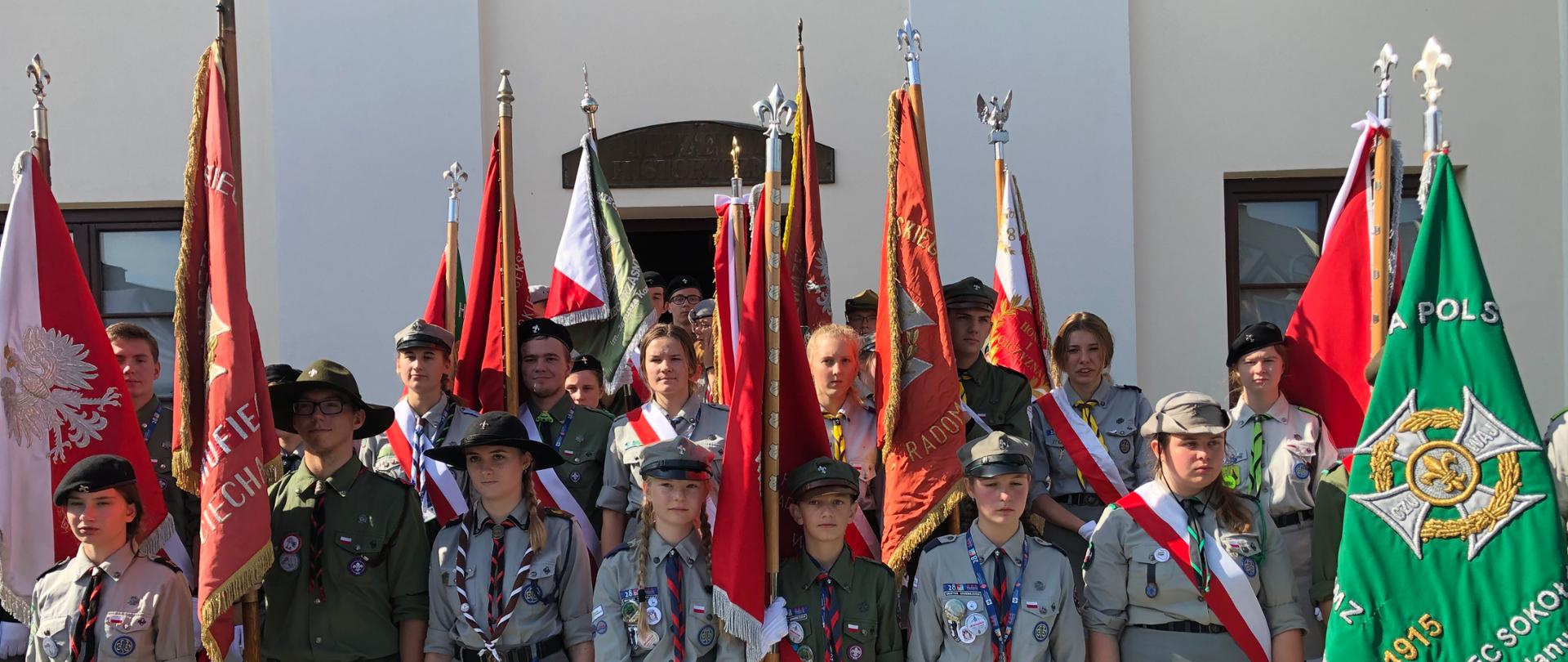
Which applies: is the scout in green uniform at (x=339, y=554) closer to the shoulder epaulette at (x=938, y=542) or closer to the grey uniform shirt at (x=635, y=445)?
the grey uniform shirt at (x=635, y=445)

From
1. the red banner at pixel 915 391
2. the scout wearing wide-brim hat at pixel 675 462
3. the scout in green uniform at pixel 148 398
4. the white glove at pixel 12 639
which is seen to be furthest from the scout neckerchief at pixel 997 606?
the white glove at pixel 12 639

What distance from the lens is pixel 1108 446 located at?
522 centimetres

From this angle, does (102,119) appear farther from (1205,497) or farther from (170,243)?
(1205,497)

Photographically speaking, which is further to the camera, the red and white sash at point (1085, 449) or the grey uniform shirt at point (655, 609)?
the red and white sash at point (1085, 449)

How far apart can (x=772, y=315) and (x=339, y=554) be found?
1511 millimetres

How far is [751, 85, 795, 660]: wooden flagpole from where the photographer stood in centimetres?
418

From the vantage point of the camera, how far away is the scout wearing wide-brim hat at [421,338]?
5.00m

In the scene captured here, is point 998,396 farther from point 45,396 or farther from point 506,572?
point 45,396

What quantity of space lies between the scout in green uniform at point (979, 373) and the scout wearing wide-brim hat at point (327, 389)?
199 cm

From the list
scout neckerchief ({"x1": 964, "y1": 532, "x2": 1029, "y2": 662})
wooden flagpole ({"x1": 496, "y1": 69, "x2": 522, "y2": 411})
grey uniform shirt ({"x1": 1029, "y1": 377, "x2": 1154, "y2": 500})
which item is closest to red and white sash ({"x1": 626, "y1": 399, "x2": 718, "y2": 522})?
wooden flagpole ({"x1": 496, "y1": 69, "x2": 522, "y2": 411})

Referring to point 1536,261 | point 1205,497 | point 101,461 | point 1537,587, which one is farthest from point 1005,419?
point 1536,261

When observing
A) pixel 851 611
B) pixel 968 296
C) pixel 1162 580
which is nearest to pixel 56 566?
pixel 851 611

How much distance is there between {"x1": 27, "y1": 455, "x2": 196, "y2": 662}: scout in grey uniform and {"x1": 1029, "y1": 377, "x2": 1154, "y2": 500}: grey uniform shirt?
2.84 m

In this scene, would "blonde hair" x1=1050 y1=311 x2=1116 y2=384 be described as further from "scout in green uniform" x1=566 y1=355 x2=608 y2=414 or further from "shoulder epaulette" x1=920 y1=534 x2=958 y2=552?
"scout in green uniform" x1=566 y1=355 x2=608 y2=414
